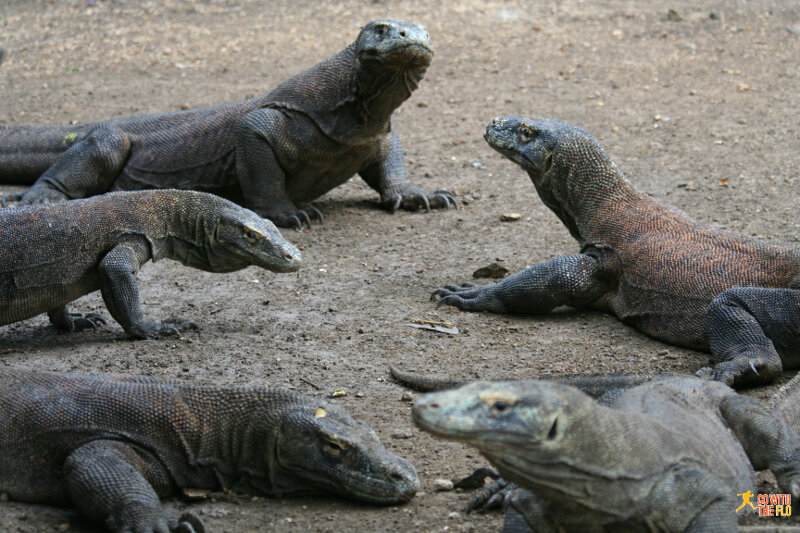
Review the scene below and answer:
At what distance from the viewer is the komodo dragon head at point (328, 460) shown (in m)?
4.08

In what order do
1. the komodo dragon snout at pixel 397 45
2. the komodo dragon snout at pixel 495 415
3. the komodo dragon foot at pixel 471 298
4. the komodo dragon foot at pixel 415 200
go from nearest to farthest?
1. the komodo dragon snout at pixel 495 415
2. the komodo dragon foot at pixel 471 298
3. the komodo dragon snout at pixel 397 45
4. the komodo dragon foot at pixel 415 200

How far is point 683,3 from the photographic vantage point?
15.7 meters

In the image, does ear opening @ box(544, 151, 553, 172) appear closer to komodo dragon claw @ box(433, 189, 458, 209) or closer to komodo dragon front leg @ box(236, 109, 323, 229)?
komodo dragon claw @ box(433, 189, 458, 209)

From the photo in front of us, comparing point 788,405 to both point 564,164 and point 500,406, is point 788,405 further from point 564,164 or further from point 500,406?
point 564,164

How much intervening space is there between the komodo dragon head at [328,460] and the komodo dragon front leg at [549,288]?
255cm

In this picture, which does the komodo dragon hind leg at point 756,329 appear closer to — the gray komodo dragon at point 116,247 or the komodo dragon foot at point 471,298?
the komodo dragon foot at point 471,298

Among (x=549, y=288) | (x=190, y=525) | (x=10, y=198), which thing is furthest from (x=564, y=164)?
(x=10, y=198)

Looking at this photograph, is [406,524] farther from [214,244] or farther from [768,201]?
[768,201]

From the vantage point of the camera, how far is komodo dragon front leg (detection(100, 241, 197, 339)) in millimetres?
6055

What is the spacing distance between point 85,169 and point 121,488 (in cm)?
578

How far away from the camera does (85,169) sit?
30.2 feet

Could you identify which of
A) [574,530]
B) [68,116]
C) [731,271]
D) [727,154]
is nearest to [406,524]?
[574,530]

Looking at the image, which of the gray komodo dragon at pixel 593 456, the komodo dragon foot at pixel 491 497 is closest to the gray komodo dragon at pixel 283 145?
the komodo dragon foot at pixel 491 497

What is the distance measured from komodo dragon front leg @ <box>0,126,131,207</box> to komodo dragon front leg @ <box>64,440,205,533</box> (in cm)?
539
